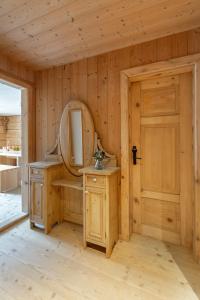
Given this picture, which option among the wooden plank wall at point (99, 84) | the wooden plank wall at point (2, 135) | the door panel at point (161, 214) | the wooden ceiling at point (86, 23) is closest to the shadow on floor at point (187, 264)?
the door panel at point (161, 214)

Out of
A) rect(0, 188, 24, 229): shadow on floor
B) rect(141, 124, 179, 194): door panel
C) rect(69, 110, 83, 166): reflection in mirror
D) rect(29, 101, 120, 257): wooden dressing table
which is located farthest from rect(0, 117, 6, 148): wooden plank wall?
rect(141, 124, 179, 194): door panel

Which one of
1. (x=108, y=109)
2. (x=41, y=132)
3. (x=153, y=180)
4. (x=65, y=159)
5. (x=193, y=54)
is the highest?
(x=193, y=54)

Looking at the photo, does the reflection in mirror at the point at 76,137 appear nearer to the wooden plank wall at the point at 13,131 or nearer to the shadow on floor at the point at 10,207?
the shadow on floor at the point at 10,207

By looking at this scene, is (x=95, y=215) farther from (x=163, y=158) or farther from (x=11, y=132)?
(x=11, y=132)

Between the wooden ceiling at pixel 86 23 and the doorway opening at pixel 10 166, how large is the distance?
0.83 meters

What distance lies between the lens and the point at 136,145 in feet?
7.20

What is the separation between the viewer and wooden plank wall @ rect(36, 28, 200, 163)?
1.86 meters

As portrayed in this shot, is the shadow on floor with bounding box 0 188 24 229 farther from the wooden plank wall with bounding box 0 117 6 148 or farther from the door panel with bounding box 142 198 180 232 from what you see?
the wooden plank wall with bounding box 0 117 6 148

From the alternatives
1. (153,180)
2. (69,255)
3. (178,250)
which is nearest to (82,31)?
(153,180)

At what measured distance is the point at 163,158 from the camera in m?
2.06

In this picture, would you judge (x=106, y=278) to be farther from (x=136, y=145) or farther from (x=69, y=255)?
(x=136, y=145)

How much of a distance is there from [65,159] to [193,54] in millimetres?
2037

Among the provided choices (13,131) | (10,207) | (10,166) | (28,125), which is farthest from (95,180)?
(13,131)

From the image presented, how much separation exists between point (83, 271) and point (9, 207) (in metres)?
2.05
